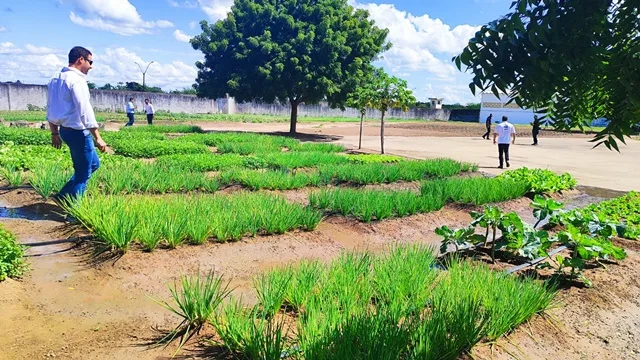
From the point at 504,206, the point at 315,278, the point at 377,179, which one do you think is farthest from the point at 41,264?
the point at 504,206

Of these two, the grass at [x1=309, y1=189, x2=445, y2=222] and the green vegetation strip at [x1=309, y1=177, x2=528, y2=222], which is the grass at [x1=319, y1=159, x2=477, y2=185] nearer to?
the green vegetation strip at [x1=309, y1=177, x2=528, y2=222]

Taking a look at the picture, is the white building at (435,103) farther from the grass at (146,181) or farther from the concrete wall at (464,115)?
the grass at (146,181)

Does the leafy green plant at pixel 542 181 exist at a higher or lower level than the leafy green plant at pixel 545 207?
lower

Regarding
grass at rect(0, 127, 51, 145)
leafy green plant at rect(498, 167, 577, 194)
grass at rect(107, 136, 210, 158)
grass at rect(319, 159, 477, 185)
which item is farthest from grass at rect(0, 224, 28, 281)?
grass at rect(0, 127, 51, 145)

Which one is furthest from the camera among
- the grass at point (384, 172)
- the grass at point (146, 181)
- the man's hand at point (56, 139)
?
the grass at point (384, 172)

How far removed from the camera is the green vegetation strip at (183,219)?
4.75m

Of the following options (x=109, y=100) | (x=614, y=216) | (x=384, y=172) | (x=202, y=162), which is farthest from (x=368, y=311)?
(x=109, y=100)

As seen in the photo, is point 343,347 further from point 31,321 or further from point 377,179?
point 377,179

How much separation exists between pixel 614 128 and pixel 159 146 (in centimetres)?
1245

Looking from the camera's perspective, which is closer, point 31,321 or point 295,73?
point 31,321

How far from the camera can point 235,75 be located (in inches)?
954

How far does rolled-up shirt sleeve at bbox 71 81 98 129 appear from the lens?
5484 mm

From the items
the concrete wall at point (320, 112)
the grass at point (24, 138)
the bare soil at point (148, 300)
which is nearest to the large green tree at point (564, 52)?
the bare soil at point (148, 300)

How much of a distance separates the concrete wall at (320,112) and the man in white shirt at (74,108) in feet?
147
